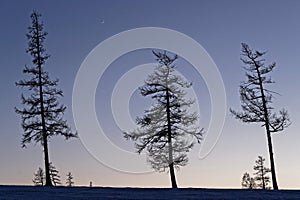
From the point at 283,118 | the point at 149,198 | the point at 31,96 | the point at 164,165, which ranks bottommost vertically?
the point at 149,198

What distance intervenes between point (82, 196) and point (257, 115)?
17.8 meters

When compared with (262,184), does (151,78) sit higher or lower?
higher

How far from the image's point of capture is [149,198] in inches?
731

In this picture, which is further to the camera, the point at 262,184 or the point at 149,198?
the point at 262,184

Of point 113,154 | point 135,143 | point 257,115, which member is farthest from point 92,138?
point 257,115

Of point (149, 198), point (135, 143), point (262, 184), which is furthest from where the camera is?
point (262, 184)

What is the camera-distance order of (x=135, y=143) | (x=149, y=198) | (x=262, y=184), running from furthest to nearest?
1. (x=262, y=184)
2. (x=135, y=143)
3. (x=149, y=198)

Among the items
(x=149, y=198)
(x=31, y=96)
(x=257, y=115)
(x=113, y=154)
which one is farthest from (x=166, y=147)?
(x=149, y=198)

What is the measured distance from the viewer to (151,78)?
3481 cm

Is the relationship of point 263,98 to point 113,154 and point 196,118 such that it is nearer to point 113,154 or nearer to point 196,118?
point 196,118

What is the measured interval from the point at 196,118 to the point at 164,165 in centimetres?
425

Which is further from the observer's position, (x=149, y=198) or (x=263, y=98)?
(x=263, y=98)

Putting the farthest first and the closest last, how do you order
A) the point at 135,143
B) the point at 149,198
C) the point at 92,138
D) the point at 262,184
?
the point at 262,184 → the point at 135,143 → the point at 92,138 → the point at 149,198

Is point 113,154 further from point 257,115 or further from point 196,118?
point 257,115
